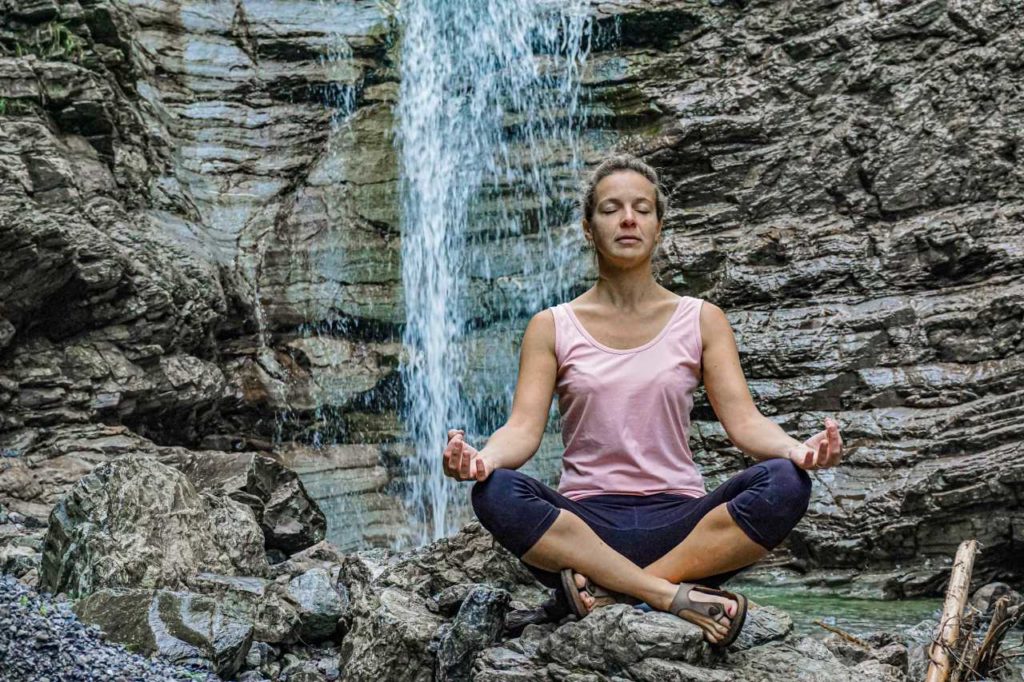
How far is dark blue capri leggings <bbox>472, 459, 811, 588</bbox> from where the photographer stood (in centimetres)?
314

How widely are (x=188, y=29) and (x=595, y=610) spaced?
10920 millimetres

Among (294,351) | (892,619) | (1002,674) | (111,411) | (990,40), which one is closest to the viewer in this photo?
(1002,674)

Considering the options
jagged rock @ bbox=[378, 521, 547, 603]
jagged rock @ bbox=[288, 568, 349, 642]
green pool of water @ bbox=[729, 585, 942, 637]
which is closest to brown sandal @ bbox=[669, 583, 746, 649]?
jagged rock @ bbox=[378, 521, 547, 603]

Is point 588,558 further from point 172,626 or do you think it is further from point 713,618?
point 172,626

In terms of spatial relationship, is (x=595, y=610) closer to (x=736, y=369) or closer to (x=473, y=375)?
(x=736, y=369)

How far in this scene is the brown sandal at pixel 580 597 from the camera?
3180 millimetres

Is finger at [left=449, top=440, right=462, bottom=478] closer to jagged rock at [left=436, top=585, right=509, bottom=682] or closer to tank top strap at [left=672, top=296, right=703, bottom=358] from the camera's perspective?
jagged rock at [left=436, top=585, right=509, bottom=682]

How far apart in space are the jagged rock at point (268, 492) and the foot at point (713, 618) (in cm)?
458

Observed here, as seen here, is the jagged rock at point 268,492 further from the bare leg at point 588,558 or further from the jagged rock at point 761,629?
the jagged rock at point 761,629

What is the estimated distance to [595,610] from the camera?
3146mm

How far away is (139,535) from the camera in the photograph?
16.3 feet

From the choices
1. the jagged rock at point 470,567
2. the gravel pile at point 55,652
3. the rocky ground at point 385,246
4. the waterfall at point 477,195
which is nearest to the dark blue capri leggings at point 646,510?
the gravel pile at point 55,652

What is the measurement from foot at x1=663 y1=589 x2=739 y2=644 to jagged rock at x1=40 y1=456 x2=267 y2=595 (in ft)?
9.25

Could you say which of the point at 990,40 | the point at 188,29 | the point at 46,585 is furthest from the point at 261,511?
the point at 990,40
